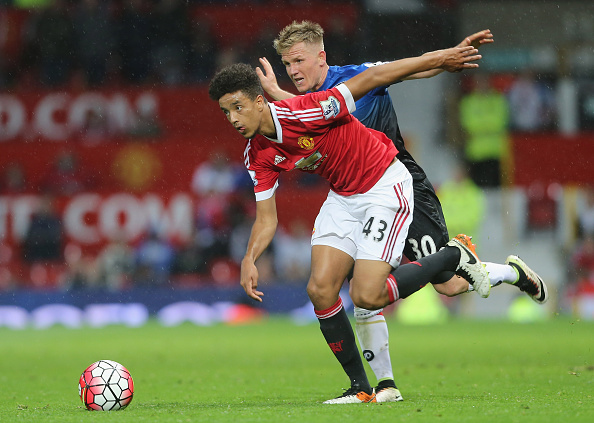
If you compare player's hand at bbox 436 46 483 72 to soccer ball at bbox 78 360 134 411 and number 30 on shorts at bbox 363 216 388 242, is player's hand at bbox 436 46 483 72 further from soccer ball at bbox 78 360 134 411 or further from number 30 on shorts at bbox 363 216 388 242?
soccer ball at bbox 78 360 134 411

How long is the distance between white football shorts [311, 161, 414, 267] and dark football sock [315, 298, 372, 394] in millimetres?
420

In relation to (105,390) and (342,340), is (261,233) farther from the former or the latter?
(105,390)

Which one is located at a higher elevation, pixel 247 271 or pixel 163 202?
pixel 163 202

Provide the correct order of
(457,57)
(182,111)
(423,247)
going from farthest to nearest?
(182,111)
(423,247)
(457,57)

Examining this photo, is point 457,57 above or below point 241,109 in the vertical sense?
above

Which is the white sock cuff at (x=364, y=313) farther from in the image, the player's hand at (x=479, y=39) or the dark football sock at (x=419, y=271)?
the player's hand at (x=479, y=39)

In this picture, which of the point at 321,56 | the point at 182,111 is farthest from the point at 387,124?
the point at 182,111

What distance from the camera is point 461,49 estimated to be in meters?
6.11

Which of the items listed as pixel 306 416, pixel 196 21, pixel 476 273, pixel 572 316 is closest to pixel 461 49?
pixel 476 273

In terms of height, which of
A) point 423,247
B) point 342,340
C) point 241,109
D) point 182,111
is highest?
point 182,111

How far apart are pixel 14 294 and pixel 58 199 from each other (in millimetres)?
2120

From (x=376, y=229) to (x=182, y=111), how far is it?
1360 cm

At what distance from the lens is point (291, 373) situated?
8867mm

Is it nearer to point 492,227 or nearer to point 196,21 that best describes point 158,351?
point 492,227
